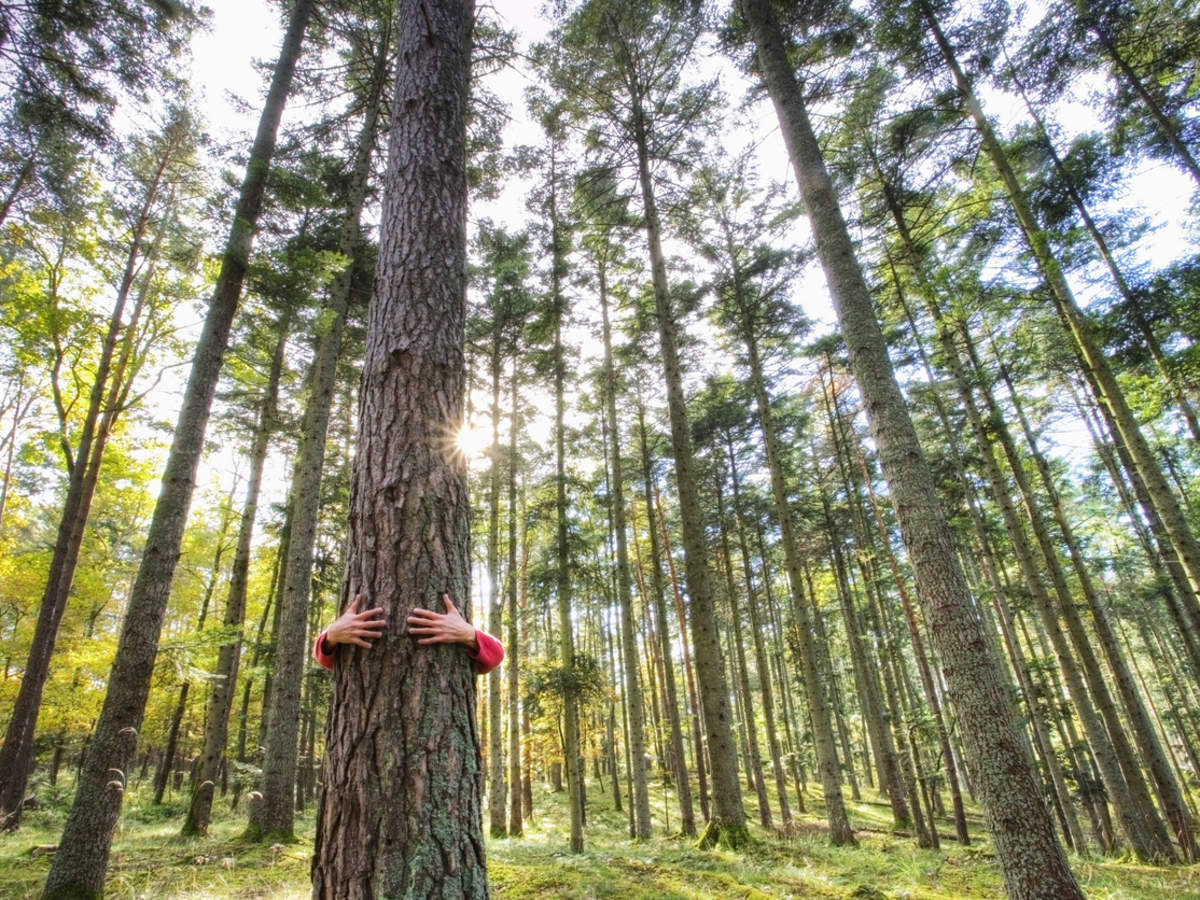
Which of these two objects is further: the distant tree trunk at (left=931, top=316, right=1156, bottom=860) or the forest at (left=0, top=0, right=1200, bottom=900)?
the distant tree trunk at (left=931, top=316, right=1156, bottom=860)

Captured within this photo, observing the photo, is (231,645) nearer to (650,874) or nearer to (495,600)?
(495,600)

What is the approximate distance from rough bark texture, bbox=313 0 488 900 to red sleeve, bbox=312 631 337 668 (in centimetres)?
5

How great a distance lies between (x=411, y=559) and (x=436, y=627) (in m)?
0.34

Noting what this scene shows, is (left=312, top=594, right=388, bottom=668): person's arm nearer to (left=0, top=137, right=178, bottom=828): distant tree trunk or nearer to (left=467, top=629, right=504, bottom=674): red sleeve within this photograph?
(left=467, top=629, right=504, bottom=674): red sleeve

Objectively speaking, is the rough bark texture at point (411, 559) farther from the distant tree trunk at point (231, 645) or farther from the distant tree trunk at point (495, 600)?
the distant tree trunk at point (495, 600)

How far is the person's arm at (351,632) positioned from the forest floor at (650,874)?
4.36 metres

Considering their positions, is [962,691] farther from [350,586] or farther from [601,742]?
[601,742]

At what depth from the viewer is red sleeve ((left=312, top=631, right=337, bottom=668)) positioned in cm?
216

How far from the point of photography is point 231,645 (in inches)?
392

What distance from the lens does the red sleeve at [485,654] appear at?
234 centimetres

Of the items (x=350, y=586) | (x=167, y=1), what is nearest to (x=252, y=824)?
(x=350, y=586)

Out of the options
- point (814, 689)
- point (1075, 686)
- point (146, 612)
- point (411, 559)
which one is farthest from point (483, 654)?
point (1075, 686)

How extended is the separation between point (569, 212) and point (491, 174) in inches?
144

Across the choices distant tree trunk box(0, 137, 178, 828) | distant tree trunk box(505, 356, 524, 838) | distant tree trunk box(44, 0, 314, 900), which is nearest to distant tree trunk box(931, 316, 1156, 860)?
distant tree trunk box(505, 356, 524, 838)
